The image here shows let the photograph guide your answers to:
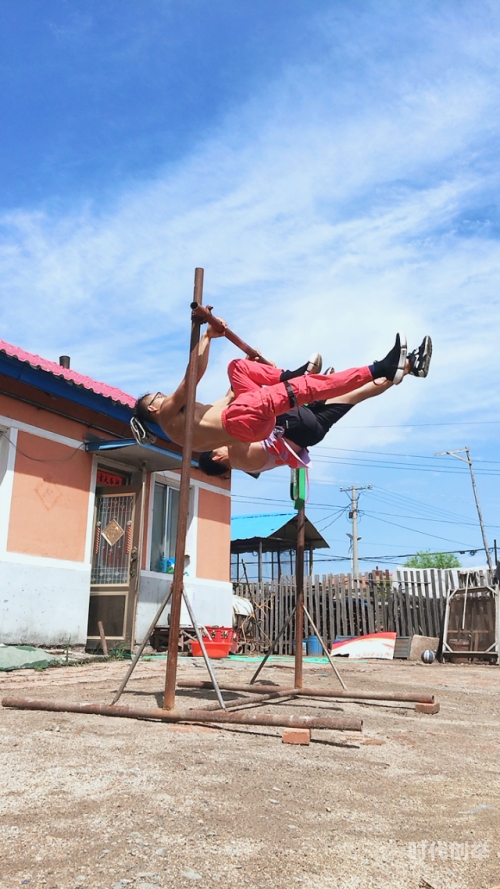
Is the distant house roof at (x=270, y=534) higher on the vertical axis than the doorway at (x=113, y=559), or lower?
higher

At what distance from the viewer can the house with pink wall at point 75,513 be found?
8273 millimetres

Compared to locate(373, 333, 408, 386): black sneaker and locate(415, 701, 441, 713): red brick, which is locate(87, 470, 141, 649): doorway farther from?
locate(373, 333, 408, 386): black sneaker

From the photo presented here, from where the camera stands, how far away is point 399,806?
2611 millimetres

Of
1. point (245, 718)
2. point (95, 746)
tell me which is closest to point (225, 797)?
point (95, 746)

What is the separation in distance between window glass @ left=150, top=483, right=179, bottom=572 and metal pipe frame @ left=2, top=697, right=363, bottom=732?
21.1ft

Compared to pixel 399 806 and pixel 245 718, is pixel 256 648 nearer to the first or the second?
pixel 245 718

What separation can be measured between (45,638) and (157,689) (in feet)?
10.5

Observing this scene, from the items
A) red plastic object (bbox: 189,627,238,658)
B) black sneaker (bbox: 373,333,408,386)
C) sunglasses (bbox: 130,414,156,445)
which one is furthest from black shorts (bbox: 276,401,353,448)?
red plastic object (bbox: 189,627,238,658)

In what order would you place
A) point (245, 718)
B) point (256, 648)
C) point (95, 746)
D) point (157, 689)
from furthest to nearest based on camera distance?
point (256, 648) → point (157, 689) → point (245, 718) → point (95, 746)

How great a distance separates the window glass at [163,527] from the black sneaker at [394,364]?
269 inches

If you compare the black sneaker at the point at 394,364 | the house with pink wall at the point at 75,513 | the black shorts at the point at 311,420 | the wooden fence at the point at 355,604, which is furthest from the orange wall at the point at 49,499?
the wooden fence at the point at 355,604

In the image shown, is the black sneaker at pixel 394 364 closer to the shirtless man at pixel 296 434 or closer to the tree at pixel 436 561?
the shirtless man at pixel 296 434

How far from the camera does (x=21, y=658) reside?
7.41 meters

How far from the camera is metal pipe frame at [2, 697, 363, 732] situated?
12.3 feet
